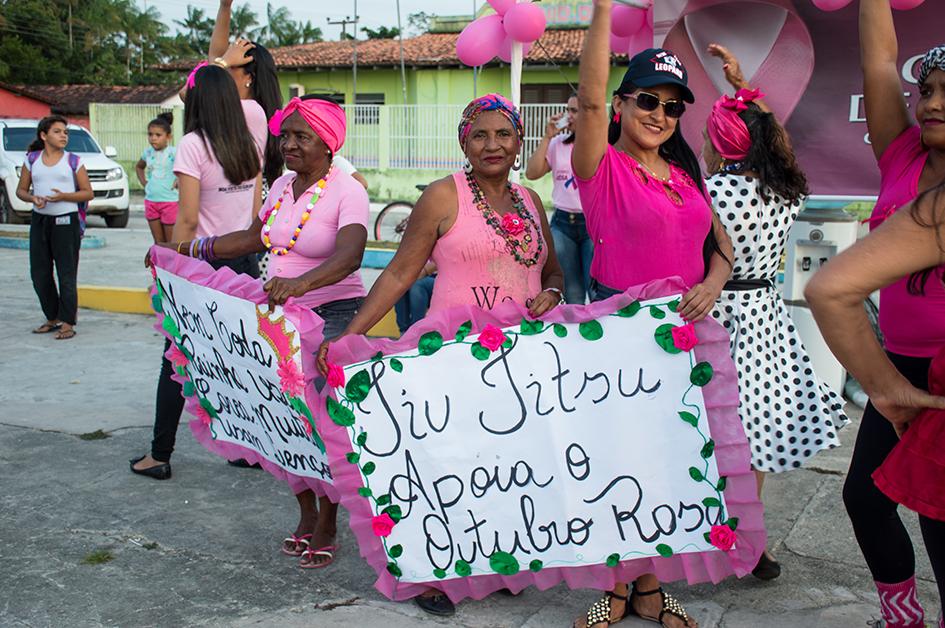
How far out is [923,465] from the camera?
88.5 inches

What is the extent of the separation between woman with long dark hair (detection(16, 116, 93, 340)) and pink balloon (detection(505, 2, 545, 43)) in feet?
12.7

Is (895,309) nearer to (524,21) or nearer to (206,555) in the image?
(206,555)

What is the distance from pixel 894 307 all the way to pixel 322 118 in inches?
89.6

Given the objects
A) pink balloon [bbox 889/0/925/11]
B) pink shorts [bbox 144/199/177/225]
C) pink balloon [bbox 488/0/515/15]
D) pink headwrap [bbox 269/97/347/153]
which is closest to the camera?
pink headwrap [bbox 269/97/347/153]

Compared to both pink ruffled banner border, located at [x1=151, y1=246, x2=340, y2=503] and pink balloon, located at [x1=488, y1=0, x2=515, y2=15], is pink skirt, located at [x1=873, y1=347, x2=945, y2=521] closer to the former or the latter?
pink ruffled banner border, located at [x1=151, y1=246, x2=340, y2=503]

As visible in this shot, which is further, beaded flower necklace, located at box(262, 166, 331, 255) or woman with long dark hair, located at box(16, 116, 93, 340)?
woman with long dark hair, located at box(16, 116, 93, 340)

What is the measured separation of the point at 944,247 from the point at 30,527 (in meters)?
3.77

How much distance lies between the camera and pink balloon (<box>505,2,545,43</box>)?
7.36 meters

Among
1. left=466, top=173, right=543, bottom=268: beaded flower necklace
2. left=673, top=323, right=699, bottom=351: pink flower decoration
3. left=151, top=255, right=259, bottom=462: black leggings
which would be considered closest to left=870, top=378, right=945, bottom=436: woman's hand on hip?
left=673, top=323, right=699, bottom=351: pink flower decoration

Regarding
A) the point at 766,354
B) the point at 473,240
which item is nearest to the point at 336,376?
the point at 473,240

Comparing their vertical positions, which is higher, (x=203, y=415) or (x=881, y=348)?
(x=881, y=348)

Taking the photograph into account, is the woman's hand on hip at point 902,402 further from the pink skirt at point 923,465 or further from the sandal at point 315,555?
the sandal at point 315,555

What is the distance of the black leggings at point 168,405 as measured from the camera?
4.63 meters

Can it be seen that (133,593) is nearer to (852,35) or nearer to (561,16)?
(852,35)
